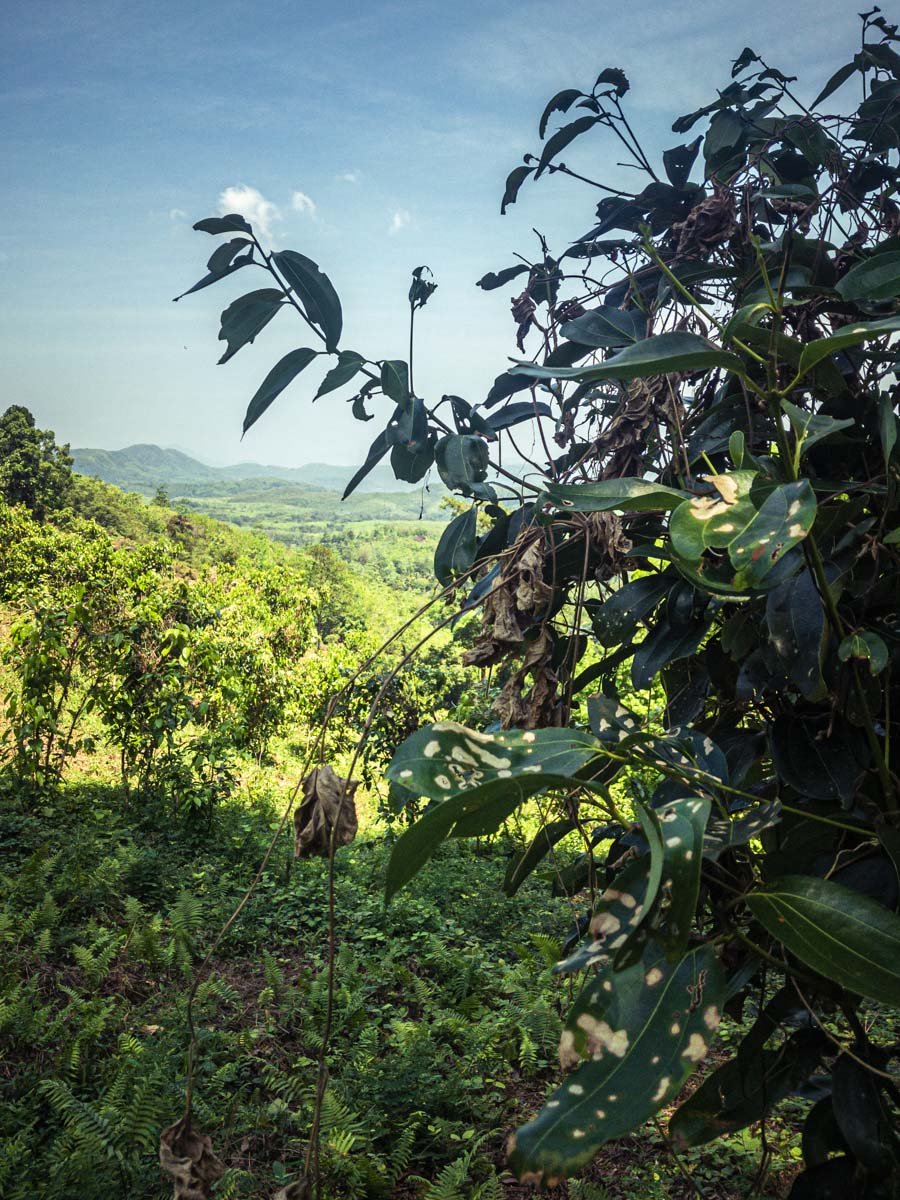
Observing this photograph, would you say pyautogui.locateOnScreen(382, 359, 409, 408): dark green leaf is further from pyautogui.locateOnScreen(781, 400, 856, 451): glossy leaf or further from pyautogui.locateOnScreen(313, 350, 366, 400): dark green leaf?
pyautogui.locateOnScreen(781, 400, 856, 451): glossy leaf

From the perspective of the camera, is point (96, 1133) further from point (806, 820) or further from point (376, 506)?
point (376, 506)

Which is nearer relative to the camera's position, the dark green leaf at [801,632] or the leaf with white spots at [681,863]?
the leaf with white spots at [681,863]

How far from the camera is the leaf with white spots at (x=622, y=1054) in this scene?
0.39 m

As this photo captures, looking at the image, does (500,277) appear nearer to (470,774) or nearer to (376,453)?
(376,453)

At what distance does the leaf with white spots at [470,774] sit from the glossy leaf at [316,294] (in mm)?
454

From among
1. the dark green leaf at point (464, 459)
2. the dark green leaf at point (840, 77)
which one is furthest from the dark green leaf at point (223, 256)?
the dark green leaf at point (840, 77)

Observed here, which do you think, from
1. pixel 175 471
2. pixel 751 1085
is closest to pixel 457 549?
pixel 751 1085

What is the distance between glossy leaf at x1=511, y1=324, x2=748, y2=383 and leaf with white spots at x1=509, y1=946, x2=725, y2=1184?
1.05ft

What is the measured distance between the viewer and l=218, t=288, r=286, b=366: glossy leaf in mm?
730

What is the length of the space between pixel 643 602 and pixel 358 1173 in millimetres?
1444

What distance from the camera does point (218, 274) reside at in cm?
71

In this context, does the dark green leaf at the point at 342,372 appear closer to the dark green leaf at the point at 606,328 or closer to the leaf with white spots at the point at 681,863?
the dark green leaf at the point at 606,328

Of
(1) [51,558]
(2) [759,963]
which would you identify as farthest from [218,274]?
(1) [51,558]

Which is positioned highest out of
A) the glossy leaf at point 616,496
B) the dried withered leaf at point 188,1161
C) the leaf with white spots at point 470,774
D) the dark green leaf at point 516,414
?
the dark green leaf at point 516,414
